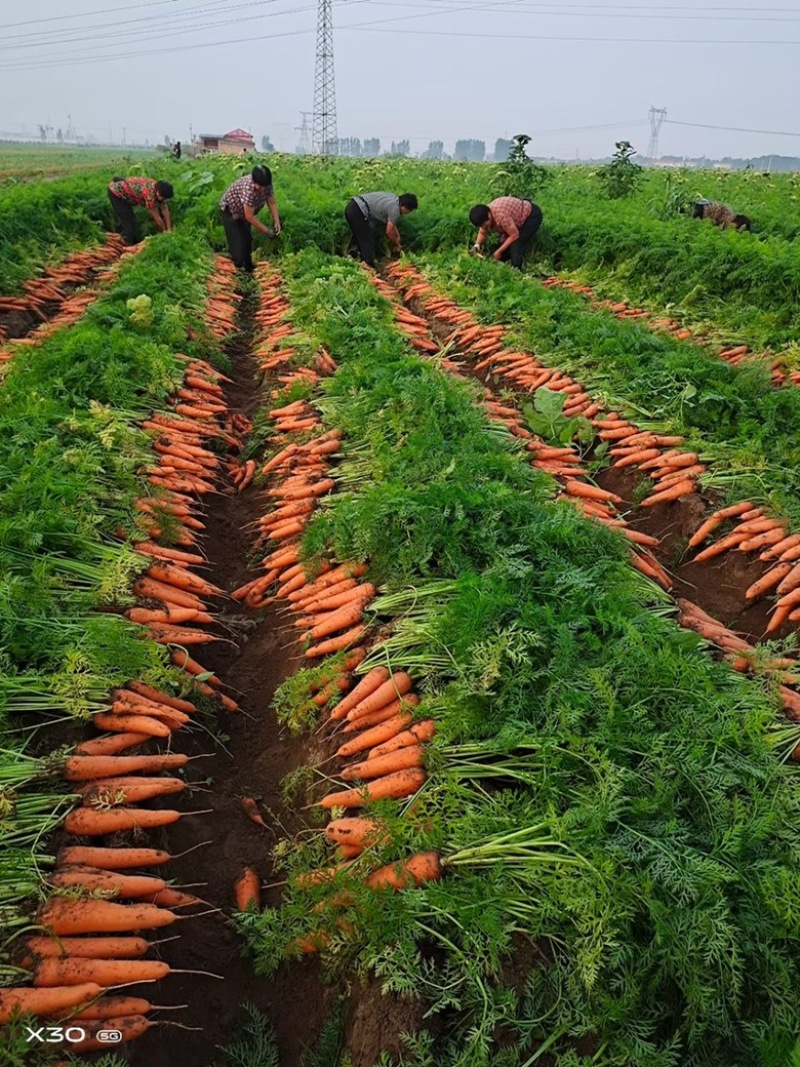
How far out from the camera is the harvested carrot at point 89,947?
7.58 ft

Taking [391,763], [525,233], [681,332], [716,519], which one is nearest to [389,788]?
A: [391,763]

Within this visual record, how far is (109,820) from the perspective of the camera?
109 inches

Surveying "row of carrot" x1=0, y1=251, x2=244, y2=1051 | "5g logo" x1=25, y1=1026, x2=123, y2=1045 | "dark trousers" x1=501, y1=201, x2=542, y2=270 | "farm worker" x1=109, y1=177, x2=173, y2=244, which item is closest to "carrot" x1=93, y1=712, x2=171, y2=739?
"row of carrot" x1=0, y1=251, x2=244, y2=1051

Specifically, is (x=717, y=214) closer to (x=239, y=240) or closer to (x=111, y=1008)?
(x=239, y=240)

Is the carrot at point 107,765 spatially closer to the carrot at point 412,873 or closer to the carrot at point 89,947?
the carrot at point 89,947

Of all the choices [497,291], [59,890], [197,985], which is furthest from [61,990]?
[497,291]

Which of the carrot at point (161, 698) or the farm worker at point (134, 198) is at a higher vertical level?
the farm worker at point (134, 198)

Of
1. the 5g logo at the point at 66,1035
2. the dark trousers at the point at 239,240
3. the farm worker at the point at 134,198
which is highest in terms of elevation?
the farm worker at the point at 134,198

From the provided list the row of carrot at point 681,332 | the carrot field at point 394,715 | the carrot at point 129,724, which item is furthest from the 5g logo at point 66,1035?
the row of carrot at point 681,332

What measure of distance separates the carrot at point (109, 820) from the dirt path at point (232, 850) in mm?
258

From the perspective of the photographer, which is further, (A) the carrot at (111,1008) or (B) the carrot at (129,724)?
(B) the carrot at (129,724)

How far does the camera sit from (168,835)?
3.09 meters

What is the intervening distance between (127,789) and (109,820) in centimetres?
18

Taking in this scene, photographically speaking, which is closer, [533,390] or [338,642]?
[338,642]
